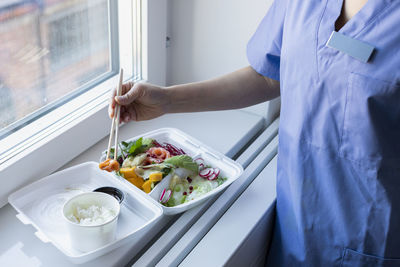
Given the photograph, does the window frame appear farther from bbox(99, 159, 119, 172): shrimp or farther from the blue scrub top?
the blue scrub top

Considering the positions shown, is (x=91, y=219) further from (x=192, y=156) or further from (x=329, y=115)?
(x=329, y=115)

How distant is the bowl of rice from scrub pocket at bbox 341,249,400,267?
1.31ft

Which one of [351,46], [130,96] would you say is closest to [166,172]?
[130,96]

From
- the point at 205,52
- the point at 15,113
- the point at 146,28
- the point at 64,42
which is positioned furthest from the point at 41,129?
the point at 205,52

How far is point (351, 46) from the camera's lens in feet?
2.28

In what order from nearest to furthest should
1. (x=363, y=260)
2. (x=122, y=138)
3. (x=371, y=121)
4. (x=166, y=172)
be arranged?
1. (x=371, y=121)
2. (x=363, y=260)
3. (x=166, y=172)
4. (x=122, y=138)

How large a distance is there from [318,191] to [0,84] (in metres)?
0.59

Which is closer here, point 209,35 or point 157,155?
point 157,155

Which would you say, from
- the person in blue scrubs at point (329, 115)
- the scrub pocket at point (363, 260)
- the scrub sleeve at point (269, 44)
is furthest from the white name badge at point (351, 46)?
the scrub pocket at point (363, 260)

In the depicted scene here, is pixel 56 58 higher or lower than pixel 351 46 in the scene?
lower

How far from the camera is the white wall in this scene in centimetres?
111

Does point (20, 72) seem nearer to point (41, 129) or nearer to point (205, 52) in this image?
point (41, 129)

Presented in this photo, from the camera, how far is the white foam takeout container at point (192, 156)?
2.87 feet

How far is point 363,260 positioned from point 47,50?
71 centimetres
